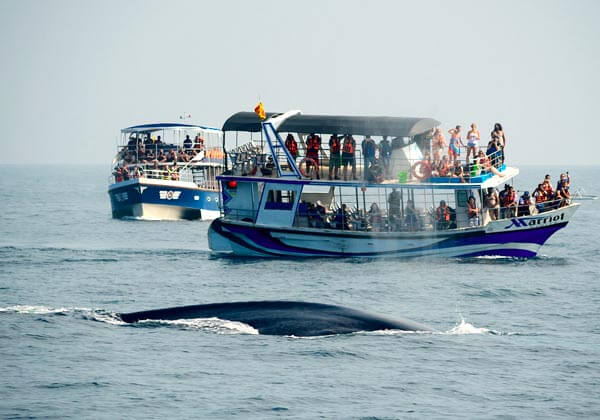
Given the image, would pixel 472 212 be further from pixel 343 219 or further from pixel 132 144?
pixel 132 144

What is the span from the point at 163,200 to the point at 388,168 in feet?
95.8

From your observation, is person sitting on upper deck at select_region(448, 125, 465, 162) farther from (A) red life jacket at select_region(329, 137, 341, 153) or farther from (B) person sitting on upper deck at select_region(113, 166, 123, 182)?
(B) person sitting on upper deck at select_region(113, 166, 123, 182)

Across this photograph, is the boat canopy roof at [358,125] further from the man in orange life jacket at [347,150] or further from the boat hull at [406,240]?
the boat hull at [406,240]

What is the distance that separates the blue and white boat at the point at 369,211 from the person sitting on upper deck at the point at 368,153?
13cm

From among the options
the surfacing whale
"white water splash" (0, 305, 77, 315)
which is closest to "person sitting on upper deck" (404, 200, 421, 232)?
the surfacing whale

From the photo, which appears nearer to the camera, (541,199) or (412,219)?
(541,199)

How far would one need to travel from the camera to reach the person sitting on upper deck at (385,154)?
43562mm

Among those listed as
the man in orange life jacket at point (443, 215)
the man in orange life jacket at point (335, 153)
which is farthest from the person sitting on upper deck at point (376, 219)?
the man in orange life jacket at point (443, 215)

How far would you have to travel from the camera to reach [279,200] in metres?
45.6

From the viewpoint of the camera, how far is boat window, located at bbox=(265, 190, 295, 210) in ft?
147

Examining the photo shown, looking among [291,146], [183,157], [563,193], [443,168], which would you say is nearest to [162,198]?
[183,157]

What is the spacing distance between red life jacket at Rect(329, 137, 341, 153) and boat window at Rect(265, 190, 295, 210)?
270 cm

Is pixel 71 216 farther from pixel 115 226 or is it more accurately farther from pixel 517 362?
pixel 517 362

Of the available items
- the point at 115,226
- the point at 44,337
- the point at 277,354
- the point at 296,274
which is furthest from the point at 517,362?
the point at 115,226
